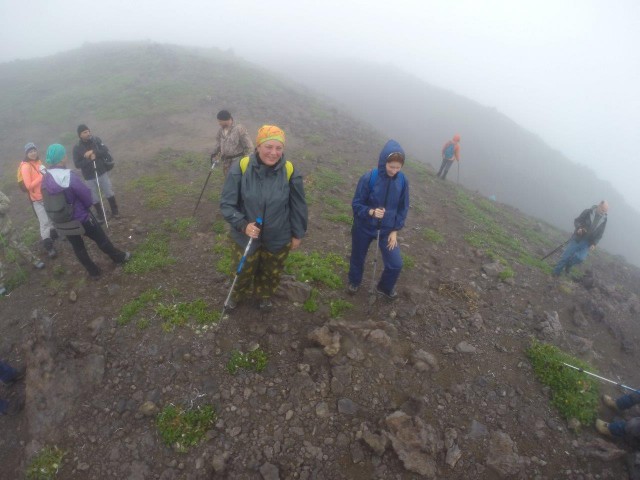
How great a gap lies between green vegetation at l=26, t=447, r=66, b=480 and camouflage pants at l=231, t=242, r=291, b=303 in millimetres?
3360

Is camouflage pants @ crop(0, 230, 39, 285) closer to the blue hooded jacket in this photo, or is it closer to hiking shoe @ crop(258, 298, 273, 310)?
hiking shoe @ crop(258, 298, 273, 310)

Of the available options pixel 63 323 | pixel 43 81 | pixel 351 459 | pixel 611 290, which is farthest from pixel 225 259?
pixel 43 81

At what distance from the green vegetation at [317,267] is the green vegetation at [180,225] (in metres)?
3.36

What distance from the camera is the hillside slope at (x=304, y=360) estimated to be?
478cm

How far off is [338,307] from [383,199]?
2.64 m

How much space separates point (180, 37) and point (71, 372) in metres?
124

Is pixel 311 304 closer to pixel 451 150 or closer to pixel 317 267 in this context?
pixel 317 267

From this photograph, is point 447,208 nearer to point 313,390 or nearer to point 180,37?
point 313,390

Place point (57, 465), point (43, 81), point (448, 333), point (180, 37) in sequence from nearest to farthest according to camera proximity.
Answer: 1. point (57, 465)
2. point (448, 333)
3. point (43, 81)
4. point (180, 37)

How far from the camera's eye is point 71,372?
212 inches

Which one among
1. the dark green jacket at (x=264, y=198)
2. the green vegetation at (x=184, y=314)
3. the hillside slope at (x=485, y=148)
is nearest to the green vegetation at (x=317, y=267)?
the green vegetation at (x=184, y=314)

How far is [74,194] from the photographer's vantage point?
21.9 ft

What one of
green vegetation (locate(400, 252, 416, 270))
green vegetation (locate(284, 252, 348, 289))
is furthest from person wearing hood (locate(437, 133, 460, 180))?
green vegetation (locate(284, 252, 348, 289))

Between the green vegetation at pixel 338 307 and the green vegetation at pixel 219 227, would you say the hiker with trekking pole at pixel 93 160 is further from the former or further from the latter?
the green vegetation at pixel 338 307
